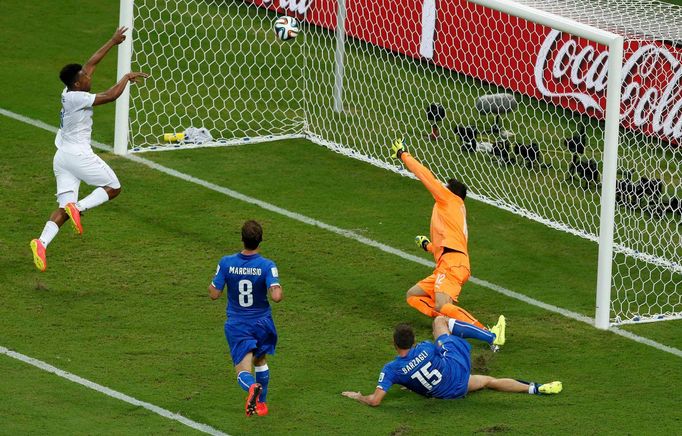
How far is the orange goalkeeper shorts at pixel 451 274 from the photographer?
13516 mm

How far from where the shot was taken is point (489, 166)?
1712cm

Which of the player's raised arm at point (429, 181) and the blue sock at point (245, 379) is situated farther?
the player's raised arm at point (429, 181)

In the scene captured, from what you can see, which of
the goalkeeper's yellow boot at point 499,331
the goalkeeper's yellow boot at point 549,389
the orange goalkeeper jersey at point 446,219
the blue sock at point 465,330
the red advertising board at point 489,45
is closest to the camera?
the goalkeeper's yellow boot at point 549,389

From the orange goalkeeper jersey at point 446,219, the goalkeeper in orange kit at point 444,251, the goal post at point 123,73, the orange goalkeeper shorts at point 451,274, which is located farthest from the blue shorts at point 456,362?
the goal post at point 123,73

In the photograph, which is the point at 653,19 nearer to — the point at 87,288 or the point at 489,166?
the point at 489,166

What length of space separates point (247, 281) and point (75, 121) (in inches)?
134

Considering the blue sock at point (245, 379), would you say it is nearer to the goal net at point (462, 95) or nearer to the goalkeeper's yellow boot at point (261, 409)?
the goalkeeper's yellow boot at point (261, 409)

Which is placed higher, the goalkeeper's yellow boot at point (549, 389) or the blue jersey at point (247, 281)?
the blue jersey at point (247, 281)

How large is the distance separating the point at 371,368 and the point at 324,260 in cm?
242

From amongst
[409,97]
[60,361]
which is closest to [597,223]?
[409,97]

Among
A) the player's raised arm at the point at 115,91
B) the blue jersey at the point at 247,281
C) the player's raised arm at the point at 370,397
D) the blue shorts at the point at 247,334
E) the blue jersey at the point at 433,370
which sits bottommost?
the player's raised arm at the point at 370,397

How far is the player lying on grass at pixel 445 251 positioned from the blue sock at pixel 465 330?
498 mm

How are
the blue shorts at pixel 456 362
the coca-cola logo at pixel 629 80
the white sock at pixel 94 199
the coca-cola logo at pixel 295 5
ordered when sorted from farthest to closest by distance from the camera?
1. the coca-cola logo at pixel 295 5
2. the coca-cola logo at pixel 629 80
3. the white sock at pixel 94 199
4. the blue shorts at pixel 456 362

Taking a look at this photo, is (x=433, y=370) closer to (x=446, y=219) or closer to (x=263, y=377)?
(x=263, y=377)
